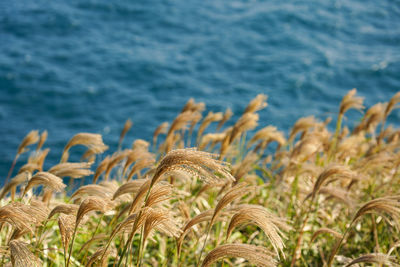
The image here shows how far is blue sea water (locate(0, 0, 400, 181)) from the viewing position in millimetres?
13016

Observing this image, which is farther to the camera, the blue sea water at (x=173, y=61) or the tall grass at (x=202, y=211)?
the blue sea water at (x=173, y=61)

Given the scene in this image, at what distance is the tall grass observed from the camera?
6.98ft

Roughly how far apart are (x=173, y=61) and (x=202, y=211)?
12677 millimetres

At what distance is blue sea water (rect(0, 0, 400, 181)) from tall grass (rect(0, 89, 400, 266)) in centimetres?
735

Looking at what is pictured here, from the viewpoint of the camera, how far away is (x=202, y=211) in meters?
3.44

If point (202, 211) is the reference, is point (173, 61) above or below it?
below

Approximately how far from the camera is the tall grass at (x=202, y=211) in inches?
83.8

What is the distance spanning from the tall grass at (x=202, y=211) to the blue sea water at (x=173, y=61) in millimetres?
7351

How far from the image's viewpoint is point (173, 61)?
51.6ft

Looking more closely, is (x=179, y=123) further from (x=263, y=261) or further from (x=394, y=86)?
(x=394, y=86)

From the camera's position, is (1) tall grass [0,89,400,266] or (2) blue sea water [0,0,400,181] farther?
(2) blue sea water [0,0,400,181]

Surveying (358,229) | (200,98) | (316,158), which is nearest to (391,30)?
(200,98)

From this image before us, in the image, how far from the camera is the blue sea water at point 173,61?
1302 cm

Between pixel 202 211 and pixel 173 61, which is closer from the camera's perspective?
pixel 202 211
